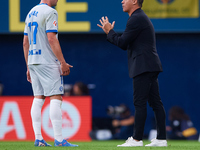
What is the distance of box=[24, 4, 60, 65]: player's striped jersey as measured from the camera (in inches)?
200

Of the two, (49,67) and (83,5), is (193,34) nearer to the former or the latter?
(83,5)

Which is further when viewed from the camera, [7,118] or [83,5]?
[83,5]

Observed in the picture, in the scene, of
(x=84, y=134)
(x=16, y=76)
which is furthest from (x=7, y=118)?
(x=16, y=76)

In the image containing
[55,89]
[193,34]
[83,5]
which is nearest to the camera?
[55,89]

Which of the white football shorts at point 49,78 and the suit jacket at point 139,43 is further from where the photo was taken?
the suit jacket at point 139,43

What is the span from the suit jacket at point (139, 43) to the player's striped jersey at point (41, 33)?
716 millimetres

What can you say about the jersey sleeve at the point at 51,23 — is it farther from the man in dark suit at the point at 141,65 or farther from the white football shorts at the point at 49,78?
the man in dark suit at the point at 141,65

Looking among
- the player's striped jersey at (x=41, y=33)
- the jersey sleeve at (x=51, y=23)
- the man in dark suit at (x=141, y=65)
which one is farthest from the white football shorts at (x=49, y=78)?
the man in dark suit at (x=141, y=65)

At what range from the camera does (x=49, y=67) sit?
5.09 meters

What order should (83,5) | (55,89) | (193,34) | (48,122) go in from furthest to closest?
1. (193,34)
2. (83,5)
3. (48,122)
4. (55,89)

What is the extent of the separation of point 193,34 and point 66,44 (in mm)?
3507

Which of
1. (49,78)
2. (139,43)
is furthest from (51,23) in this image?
(139,43)

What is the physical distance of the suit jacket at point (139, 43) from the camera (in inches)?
204

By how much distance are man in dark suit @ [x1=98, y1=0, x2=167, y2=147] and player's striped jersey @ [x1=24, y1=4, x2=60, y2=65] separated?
684 millimetres
